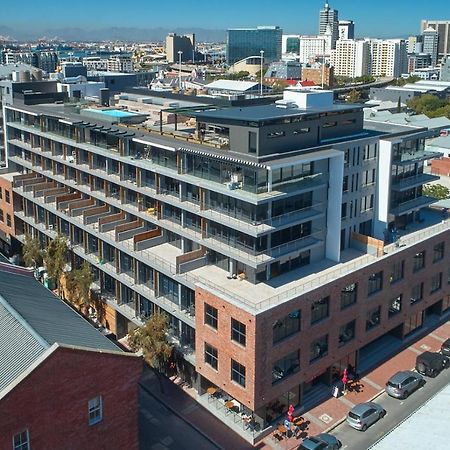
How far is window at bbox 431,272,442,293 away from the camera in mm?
53294

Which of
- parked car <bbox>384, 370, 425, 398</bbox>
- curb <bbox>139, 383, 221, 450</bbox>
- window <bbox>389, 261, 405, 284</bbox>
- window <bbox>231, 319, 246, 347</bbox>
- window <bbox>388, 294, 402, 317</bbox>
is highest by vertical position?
window <bbox>389, 261, 405, 284</bbox>

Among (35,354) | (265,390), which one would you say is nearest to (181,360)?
(265,390)

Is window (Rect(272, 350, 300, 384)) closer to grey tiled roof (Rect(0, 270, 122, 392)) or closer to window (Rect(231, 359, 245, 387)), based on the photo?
window (Rect(231, 359, 245, 387))

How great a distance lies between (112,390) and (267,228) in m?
15.5

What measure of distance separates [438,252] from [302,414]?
776 inches

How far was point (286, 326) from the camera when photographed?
132 ft

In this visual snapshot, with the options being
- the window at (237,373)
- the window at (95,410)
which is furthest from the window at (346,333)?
the window at (95,410)

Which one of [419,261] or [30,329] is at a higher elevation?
[30,329]

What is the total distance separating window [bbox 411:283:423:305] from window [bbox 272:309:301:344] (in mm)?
14709

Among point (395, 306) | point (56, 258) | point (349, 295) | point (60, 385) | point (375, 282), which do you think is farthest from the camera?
point (56, 258)

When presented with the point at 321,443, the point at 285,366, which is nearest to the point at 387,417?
the point at 321,443

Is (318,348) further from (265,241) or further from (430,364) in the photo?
(430,364)

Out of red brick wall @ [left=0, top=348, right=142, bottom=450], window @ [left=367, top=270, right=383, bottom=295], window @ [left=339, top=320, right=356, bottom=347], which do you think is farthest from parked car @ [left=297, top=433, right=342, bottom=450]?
window @ [left=367, top=270, right=383, bottom=295]

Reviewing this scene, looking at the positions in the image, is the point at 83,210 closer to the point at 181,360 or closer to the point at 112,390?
the point at 181,360
